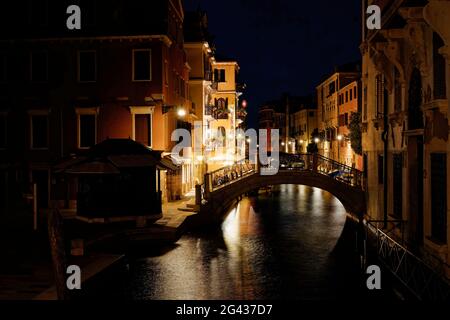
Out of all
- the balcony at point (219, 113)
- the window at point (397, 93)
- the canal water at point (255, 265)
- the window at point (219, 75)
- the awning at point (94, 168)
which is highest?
the window at point (219, 75)

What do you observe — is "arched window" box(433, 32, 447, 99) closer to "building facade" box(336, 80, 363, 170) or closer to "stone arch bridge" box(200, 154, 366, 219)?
"stone arch bridge" box(200, 154, 366, 219)

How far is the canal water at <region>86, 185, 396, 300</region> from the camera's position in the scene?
51.0 ft

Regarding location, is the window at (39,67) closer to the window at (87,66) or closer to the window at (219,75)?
the window at (87,66)

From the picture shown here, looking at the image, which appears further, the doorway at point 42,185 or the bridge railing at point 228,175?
the doorway at point 42,185

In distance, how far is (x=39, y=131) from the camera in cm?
2970

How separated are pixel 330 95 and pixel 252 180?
131 feet

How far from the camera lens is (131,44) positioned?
1133 inches

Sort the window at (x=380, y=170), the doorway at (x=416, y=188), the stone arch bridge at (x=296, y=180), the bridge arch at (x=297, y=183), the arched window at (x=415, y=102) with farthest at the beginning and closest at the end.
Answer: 1. the stone arch bridge at (x=296, y=180)
2. the bridge arch at (x=297, y=183)
3. the window at (x=380, y=170)
4. the doorway at (x=416, y=188)
5. the arched window at (x=415, y=102)

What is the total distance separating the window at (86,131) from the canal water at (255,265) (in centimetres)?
828

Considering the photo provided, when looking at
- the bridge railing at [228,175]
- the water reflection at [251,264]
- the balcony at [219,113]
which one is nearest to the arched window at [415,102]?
the water reflection at [251,264]

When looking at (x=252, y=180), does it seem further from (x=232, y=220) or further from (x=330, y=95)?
(x=330, y=95)

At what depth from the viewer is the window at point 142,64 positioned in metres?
28.8

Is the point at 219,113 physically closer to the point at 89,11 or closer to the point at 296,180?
the point at 296,180

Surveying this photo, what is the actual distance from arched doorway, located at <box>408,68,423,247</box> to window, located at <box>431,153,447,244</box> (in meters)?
2.12
